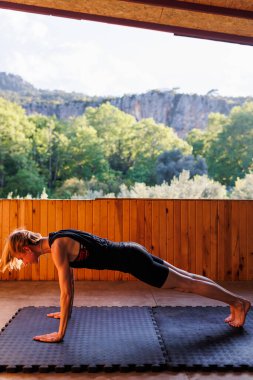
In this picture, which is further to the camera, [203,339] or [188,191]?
[188,191]

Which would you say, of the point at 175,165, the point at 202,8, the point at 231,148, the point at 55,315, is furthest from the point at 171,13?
the point at 231,148

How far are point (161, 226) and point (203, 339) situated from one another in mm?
2266

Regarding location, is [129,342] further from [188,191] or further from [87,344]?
[188,191]

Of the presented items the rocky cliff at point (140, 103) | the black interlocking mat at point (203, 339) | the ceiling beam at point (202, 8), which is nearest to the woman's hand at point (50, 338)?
the black interlocking mat at point (203, 339)

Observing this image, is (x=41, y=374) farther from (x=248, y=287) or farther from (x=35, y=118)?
(x=35, y=118)

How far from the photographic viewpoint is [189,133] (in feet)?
82.7

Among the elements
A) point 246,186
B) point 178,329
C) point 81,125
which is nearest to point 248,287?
point 178,329

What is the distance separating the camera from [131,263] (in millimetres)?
3129

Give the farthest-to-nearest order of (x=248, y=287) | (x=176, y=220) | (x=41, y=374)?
(x=176, y=220)
(x=248, y=287)
(x=41, y=374)

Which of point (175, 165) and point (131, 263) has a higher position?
point (175, 165)

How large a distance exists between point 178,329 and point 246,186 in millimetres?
14793

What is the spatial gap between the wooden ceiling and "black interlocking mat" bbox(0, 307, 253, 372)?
334cm

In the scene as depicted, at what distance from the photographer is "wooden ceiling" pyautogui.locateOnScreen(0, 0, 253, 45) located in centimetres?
516

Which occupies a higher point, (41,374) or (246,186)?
(246,186)
